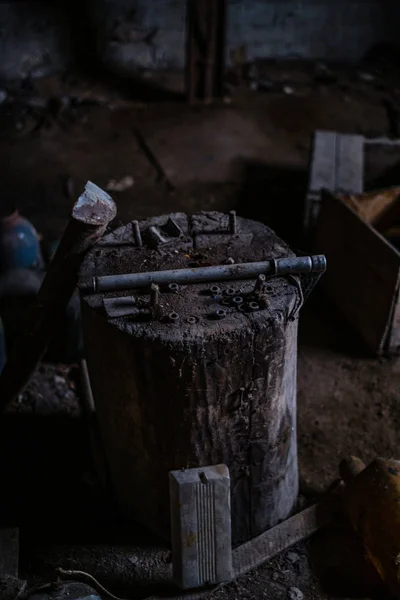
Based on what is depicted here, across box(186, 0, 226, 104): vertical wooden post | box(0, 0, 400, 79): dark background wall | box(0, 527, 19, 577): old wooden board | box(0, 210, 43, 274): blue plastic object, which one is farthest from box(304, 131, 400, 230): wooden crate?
box(0, 527, 19, 577): old wooden board

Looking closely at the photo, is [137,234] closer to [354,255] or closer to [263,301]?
[263,301]

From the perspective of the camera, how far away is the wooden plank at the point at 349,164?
5.41 meters

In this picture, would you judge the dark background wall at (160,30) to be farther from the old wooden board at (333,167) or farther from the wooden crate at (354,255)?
the wooden crate at (354,255)

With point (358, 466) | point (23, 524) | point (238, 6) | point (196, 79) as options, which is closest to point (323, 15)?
point (238, 6)

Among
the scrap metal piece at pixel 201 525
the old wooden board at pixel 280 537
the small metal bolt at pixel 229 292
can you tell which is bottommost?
the old wooden board at pixel 280 537

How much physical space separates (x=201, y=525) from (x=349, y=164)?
386 cm

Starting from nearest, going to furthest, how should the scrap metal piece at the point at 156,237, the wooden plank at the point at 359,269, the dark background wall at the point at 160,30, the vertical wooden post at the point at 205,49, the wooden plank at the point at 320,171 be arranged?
the scrap metal piece at the point at 156,237
the wooden plank at the point at 359,269
the wooden plank at the point at 320,171
the vertical wooden post at the point at 205,49
the dark background wall at the point at 160,30

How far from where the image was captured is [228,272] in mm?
2746

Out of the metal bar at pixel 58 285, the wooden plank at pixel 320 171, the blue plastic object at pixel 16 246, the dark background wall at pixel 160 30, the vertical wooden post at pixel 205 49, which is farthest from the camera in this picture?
the dark background wall at pixel 160 30

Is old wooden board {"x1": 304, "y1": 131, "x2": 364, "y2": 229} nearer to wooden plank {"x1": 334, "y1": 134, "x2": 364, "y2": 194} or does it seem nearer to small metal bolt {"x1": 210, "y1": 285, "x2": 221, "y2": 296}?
wooden plank {"x1": 334, "y1": 134, "x2": 364, "y2": 194}

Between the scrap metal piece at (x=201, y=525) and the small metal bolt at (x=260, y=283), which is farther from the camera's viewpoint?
the small metal bolt at (x=260, y=283)

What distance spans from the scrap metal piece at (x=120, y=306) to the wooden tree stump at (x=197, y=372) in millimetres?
12

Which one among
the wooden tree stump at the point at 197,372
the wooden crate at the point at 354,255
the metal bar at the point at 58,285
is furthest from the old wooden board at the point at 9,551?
the wooden crate at the point at 354,255

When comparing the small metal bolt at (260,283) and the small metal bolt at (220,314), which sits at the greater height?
the small metal bolt at (260,283)
